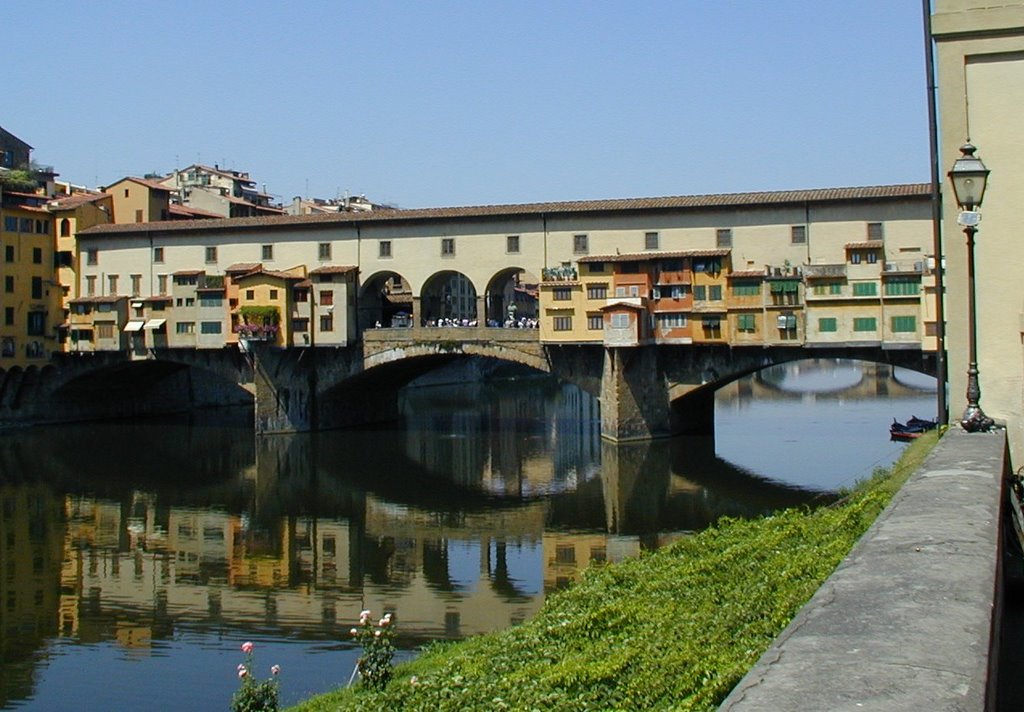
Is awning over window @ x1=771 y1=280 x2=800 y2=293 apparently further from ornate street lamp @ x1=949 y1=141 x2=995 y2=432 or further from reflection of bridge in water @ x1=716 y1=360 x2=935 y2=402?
ornate street lamp @ x1=949 y1=141 x2=995 y2=432

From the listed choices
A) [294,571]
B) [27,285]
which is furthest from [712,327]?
[27,285]

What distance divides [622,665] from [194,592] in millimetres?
16654

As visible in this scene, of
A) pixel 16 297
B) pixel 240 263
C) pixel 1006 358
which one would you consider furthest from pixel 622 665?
pixel 16 297

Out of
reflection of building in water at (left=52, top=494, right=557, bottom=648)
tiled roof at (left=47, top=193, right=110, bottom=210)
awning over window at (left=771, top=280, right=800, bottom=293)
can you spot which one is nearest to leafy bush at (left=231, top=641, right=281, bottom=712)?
reflection of building in water at (left=52, top=494, right=557, bottom=648)

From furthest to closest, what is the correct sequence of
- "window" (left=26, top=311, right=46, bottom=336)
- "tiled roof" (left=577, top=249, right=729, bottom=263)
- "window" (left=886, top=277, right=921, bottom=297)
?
"window" (left=26, top=311, right=46, bottom=336) → "tiled roof" (left=577, top=249, right=729, bottom=263) → "window" (left=886, top=277, right=921, bottom=297)

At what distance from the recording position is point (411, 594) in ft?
71.1

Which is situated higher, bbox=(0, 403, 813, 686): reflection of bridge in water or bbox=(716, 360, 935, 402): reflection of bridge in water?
bbox=(716, 360, 935, 402): reflection of bridge in water

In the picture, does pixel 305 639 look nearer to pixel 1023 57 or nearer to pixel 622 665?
pixel 622 665

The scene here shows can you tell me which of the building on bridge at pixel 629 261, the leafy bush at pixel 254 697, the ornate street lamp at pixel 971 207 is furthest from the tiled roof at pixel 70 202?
the ornate street lamp at pixel 971 207

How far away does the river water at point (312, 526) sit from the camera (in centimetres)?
1777

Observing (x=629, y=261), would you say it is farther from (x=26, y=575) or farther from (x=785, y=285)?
(x=26, y=575)

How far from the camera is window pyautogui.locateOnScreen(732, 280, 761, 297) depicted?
40.1 meters

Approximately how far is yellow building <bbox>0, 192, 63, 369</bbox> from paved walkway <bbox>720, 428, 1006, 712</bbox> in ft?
165

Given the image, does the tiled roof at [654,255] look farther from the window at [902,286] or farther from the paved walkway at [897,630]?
the paved walkway at [897,630]
